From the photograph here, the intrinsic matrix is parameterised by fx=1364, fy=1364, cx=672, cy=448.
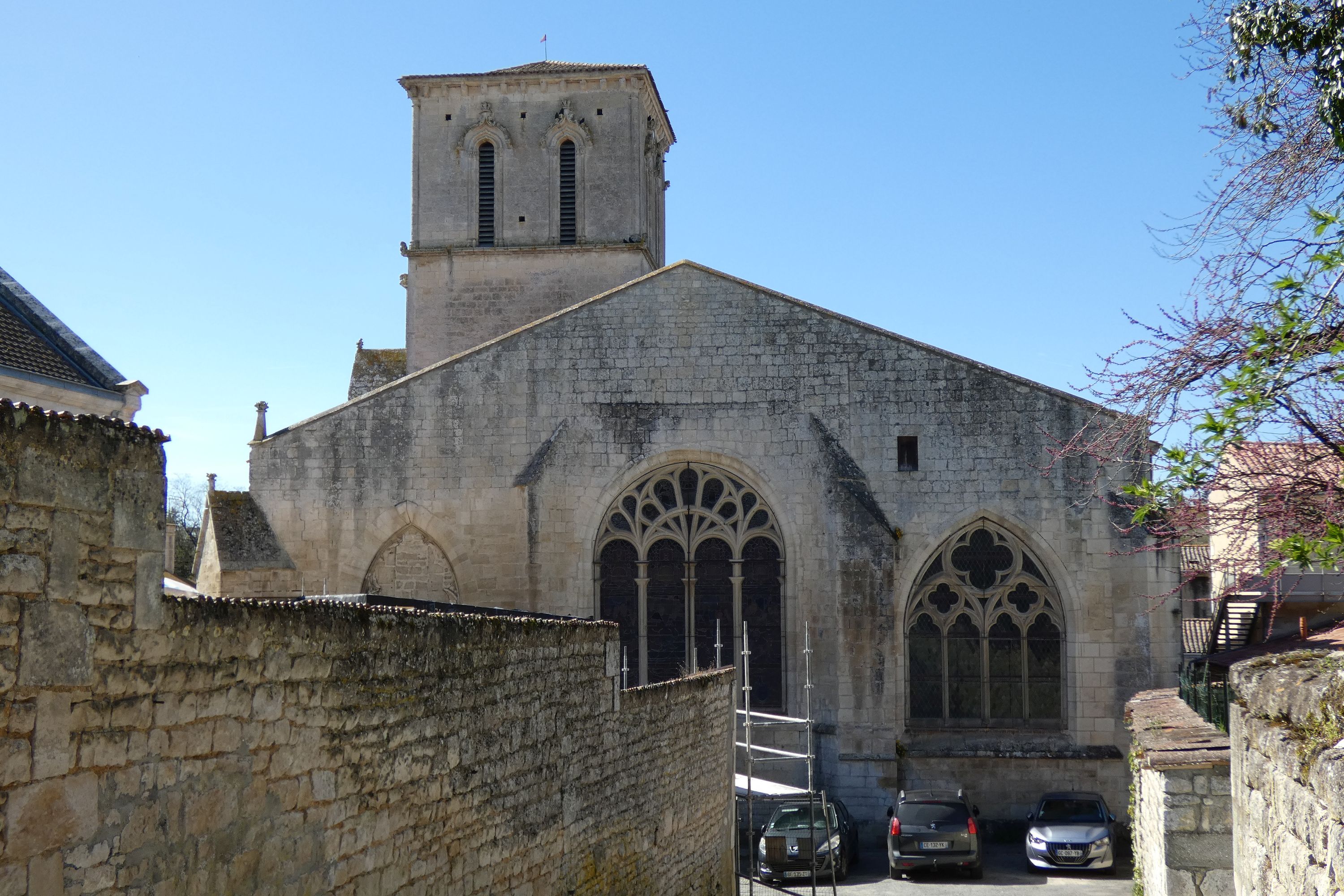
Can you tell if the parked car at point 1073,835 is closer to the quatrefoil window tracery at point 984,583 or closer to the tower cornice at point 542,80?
the quatrefoil window tracery at point 984,583

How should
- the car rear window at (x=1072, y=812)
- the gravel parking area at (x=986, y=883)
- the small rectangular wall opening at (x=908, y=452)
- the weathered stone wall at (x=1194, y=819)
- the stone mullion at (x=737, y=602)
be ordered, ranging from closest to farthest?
the weathered stone wall at (x=1194, y=819) → the gravel parking area at (x=986, y=883) → the car rear window at (x=1072, y=812) → the small rectangular wall opening at (x=908, y=452) → the stone mullion at (x=737, y=602)

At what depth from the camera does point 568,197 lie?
24938mm

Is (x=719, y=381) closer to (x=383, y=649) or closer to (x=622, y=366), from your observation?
(x=622, y=366)

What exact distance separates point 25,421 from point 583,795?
583 cm

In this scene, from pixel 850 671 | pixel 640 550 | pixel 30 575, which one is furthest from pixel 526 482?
pixel 30 575

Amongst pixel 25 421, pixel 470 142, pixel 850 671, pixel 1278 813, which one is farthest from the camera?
pixel 470 142

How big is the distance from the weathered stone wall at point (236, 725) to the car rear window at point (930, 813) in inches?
299

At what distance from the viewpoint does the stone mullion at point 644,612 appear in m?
18.3

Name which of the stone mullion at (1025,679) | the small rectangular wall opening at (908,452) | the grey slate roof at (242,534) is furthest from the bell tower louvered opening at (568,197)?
the stone mullion at (1025,679)

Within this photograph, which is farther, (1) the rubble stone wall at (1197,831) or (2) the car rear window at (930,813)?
(2) the car rear window at (930,813)

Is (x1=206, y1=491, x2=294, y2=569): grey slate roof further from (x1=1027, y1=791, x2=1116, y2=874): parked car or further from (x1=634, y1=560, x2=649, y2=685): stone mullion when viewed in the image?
(x1=1027, y1=791, x2=1116, y2=874): parked car

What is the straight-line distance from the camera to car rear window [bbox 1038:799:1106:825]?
1584 cm

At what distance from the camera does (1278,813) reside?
430cm

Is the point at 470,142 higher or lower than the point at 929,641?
higher
